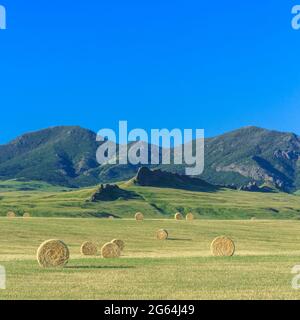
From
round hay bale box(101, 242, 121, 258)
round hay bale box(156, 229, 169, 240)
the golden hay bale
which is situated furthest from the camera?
round hay bale box(156, 229, 169, 240)

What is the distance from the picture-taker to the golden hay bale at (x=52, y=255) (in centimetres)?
2931

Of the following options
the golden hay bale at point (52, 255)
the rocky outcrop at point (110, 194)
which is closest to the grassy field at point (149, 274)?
the golden hay bale at point (52, 255)

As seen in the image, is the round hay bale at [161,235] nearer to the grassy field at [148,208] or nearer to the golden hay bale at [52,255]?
the golden hay bale at [52,255]

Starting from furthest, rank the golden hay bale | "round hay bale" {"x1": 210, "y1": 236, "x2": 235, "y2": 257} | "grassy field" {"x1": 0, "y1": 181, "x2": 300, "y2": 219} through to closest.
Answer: "grassy field" {"x1": 0, "y1": 181, "x2": 300, "y2": 219} → "round hay bale" {"x1": 210, "y1": 236, "x2": 235, "y2": 257} → the golden hay bale

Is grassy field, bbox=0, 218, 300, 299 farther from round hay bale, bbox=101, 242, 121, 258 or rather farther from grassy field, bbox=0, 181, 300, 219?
grassy field, bbox=0, 181, 300, 219

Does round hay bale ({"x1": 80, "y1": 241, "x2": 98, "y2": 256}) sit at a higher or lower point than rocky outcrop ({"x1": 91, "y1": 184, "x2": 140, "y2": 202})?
lower

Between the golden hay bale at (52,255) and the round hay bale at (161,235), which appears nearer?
the golden hay bale at (52,255)

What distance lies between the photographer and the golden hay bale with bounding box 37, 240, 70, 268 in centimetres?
2931

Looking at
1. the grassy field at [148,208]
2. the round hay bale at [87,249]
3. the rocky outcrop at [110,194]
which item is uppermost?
the rocky outcrop at [110,194]

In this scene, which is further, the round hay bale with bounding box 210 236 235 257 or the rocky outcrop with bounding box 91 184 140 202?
the rocky outcrop with bounding box 91 184 140 202

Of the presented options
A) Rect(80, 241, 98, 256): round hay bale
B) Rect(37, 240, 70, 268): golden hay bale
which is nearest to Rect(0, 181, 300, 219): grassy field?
Rect(80, 241, 98, 256): round hay bale

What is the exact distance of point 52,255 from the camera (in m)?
29.5

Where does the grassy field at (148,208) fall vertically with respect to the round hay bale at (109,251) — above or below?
above

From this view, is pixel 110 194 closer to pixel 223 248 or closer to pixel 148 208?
pixel 148 208
